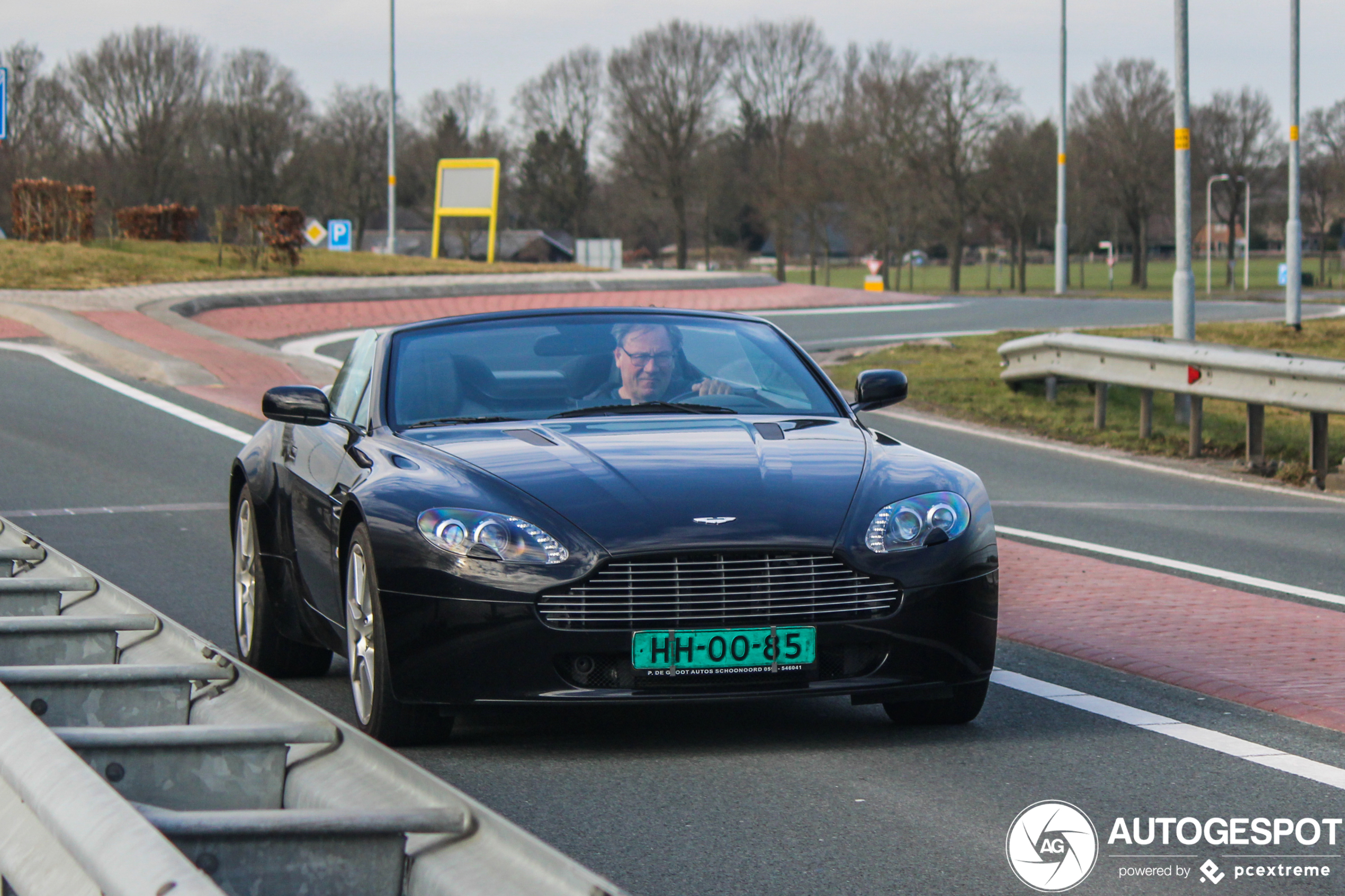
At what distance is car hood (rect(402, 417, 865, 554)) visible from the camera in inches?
196

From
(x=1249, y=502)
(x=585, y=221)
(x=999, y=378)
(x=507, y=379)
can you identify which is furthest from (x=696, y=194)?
(x=507, y=379)

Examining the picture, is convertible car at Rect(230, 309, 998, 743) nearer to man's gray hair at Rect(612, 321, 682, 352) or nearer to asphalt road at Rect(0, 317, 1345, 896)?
asphalt road at Rect(0, 317, 1345, 896)

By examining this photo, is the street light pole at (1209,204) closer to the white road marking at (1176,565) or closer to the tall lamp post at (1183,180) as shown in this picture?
the tall lamp post at (1183,180)

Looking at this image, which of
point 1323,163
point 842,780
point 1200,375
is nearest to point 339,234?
point 1200,375

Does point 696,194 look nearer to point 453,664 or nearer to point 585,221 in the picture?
point 585,221

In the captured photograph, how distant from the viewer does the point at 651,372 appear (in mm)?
6441

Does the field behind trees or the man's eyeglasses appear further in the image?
the field behind trees

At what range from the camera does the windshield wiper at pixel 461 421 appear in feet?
20.0

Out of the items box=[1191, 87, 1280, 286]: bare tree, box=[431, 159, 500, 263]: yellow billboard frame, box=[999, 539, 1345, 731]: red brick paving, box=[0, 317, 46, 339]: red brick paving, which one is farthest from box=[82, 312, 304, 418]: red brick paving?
box=[1191, 87, 1280, 286]: bare tree

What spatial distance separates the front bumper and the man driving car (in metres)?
1.51

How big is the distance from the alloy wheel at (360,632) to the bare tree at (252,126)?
8188cm

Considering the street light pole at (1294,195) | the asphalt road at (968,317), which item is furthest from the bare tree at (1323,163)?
the street light pole at (1294,195)

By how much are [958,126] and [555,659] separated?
241 ft

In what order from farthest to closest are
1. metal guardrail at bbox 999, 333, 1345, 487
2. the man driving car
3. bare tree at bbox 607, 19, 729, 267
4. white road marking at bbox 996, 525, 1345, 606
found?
bare tree at bbox 607, 19, 729, 267 → metal guardrail at bbox 999, 333, 1345, 487 → white road marking at bbox 996, 525, 1345, 606 → the man driving car
